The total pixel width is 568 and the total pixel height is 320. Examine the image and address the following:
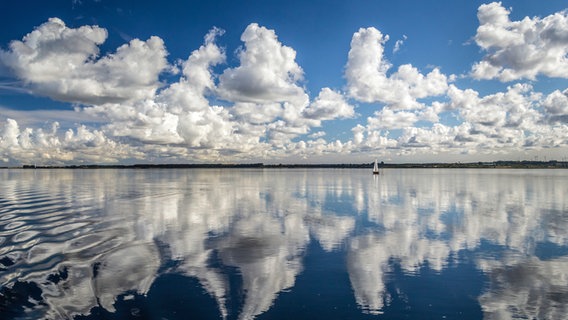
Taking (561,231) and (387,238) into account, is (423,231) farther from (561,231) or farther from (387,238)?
(561,231)

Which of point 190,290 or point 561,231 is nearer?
point 190,290

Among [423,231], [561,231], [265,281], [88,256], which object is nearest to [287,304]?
[265,281]

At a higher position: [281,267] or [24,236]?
[24,236]

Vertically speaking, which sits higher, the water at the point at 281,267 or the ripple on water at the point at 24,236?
the ripple on water at the point at 24,236

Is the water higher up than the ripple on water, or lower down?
lower down

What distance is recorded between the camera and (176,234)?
86.6 feet

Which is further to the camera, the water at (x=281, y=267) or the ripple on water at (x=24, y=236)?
the ripple on water at (x=24, y=236)

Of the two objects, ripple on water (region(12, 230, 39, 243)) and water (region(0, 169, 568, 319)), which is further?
ripple on water (region(12, 230, 39, 243))

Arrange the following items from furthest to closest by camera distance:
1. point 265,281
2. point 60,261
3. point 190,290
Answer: point 60,261
point 265,281
point 190,290

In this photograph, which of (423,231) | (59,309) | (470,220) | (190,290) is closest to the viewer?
(59,309)

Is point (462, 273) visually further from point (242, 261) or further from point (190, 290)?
point (190, 290)

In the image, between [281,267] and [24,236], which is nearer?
[281,267]

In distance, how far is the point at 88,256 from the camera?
20047 millimetres

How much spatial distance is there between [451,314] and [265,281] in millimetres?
7355
